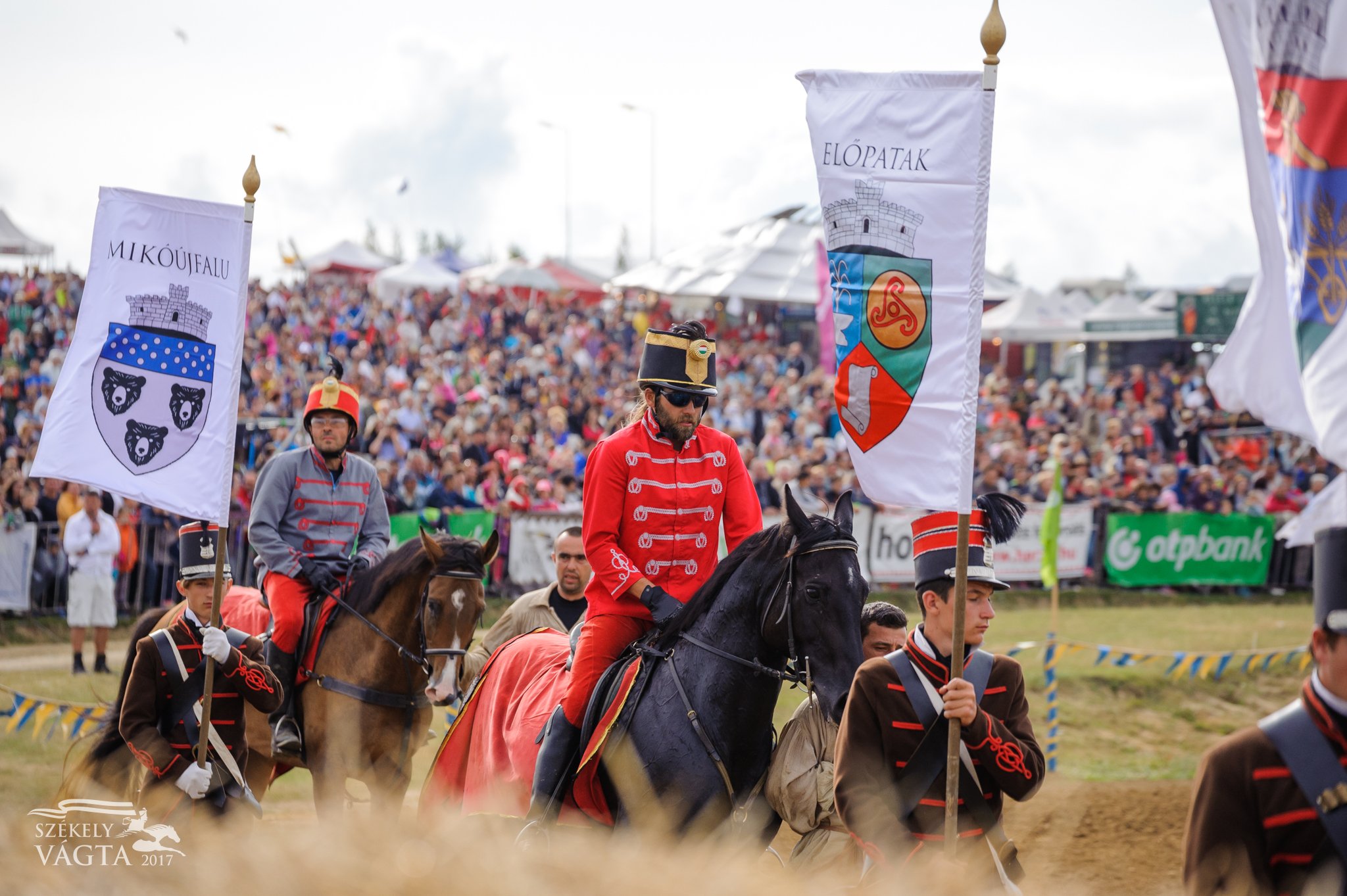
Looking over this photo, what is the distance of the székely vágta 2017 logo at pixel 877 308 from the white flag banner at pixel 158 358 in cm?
321

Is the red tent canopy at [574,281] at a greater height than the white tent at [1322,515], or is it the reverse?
the red tent canopy at [574,281]

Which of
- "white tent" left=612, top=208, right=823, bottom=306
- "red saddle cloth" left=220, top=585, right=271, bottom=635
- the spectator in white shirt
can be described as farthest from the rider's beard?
"white tent" left=612, top=208, right=823, bottom=306

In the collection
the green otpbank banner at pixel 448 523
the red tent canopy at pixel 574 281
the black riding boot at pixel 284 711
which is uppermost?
the red tent canopy at pixel 574 281

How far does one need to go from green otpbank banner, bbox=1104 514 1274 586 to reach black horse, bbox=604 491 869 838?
54.6 ft

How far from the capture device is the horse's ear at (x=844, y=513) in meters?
5.08

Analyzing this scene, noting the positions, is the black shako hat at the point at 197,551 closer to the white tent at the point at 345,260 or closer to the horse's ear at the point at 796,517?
the horse's ear at the point at 796,517

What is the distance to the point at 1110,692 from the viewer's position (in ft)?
47.9

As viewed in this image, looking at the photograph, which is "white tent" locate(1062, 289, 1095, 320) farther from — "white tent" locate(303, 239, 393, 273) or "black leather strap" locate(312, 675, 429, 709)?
"black leather strap" locate(312, 675, 429, 709)

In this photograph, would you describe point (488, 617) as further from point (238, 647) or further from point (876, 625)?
point (876, 625)

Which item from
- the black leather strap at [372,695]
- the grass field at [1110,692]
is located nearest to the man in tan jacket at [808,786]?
the black leather strap at [372,695]

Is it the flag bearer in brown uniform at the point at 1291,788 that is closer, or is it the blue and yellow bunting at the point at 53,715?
the flag bearer in brown uniform at the point at 1291,788

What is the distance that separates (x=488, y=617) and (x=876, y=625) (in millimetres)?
10841

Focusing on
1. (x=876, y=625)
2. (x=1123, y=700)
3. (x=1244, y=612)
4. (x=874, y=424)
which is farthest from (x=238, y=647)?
(x=1244, y=612)

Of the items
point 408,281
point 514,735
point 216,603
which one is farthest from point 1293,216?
point 408,281
